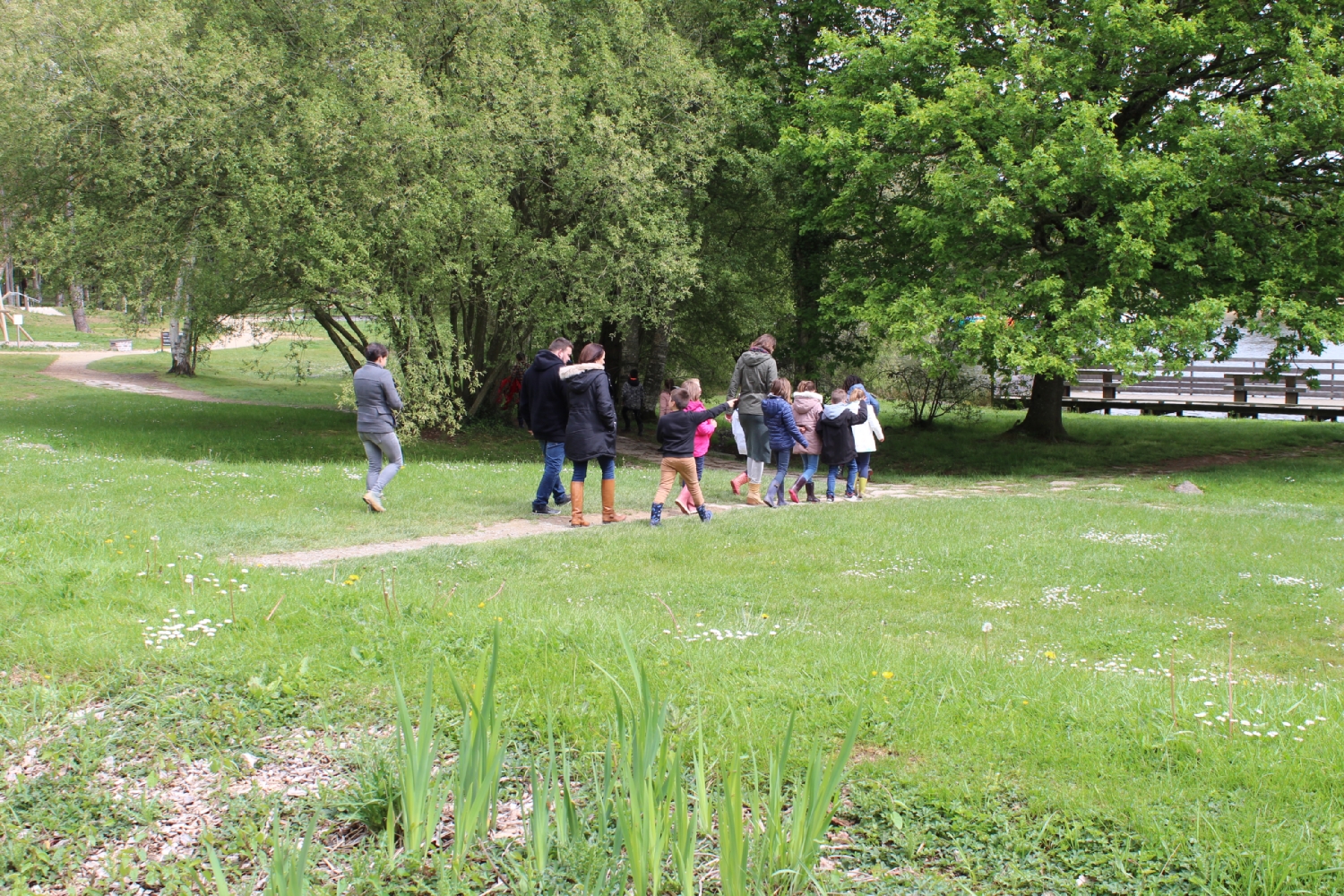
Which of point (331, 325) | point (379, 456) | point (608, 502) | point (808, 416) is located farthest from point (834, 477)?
point (331, 325)

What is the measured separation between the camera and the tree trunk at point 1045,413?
2644 cm

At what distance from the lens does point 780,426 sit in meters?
14.2

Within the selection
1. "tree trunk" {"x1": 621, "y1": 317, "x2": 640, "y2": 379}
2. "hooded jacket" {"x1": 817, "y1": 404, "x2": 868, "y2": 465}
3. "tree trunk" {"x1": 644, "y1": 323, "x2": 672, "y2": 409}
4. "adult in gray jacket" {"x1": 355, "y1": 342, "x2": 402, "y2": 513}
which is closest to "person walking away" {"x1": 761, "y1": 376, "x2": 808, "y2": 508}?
"hooded jacket" {"x1": 817, "y1": 404, "x2": 868, "y2": 465}

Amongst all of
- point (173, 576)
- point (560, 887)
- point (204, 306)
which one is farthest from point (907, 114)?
point (560, 887)

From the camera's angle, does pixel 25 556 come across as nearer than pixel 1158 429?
Yes

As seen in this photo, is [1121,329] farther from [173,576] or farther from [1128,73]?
[173,576]

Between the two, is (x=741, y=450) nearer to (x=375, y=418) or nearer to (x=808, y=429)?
(x=808, y=429)

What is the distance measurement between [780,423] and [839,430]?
1194 mm

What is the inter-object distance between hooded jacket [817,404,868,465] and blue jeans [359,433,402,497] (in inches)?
248

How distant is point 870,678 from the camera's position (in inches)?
193

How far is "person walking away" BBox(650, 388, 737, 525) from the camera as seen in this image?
12.2 metres

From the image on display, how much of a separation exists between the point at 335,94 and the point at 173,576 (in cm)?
1432

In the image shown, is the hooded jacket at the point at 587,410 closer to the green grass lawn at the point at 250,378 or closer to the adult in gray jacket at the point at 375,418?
the adult in gray jacket at the point at 375,418

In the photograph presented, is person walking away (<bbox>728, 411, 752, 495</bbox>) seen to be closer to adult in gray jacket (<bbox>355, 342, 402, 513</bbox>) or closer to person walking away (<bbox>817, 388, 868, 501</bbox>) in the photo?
person walking away (<bbox>817, 388, 868, 501</bbox>)
